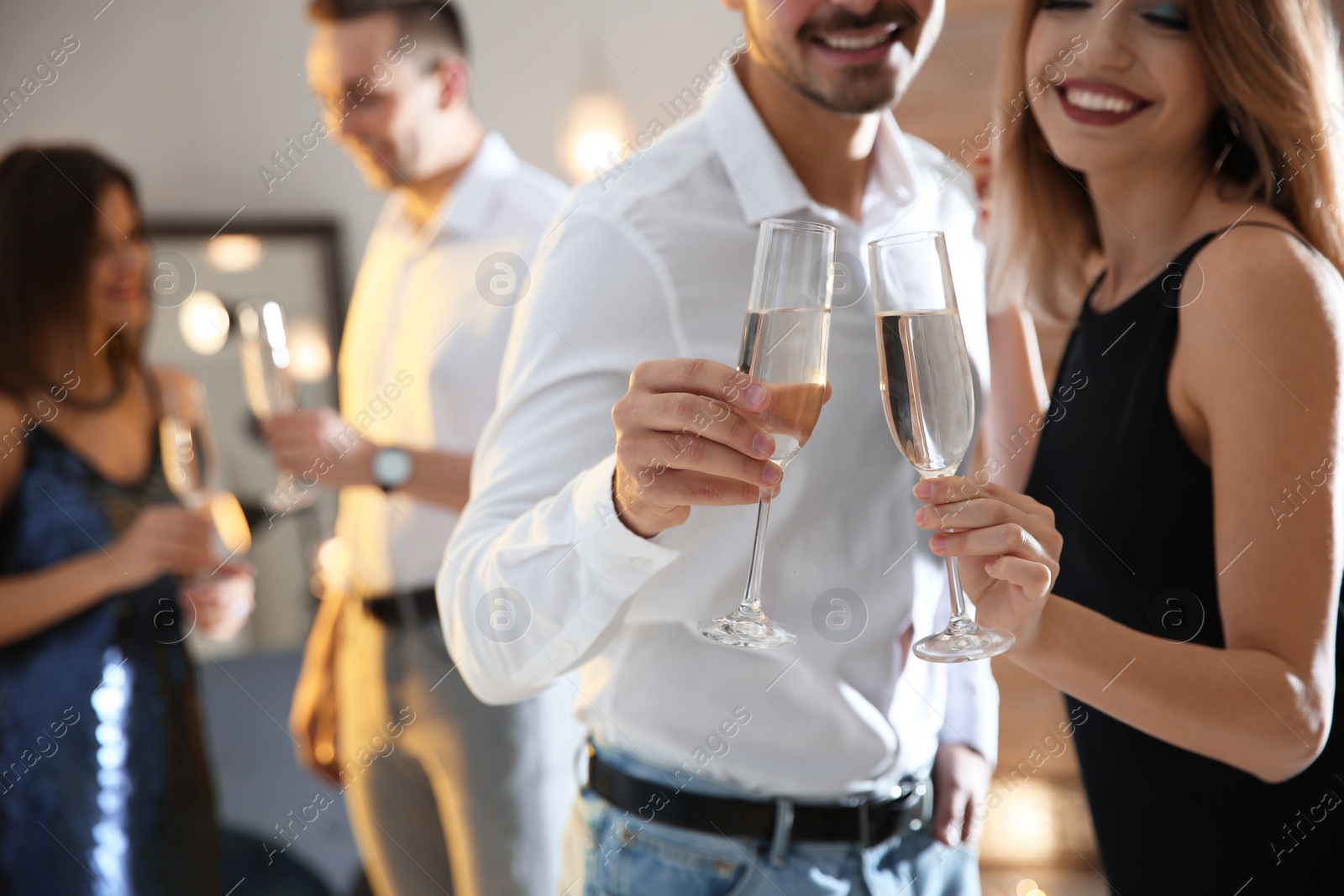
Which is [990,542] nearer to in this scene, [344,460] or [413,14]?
[344,460]

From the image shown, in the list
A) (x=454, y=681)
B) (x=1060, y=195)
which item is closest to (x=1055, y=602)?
(x=1060, y=195)

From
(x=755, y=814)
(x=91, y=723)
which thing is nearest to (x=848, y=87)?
(x=755, y=814)

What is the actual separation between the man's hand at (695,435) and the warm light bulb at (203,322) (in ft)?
8.38

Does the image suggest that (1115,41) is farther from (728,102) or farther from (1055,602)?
(1055,602)

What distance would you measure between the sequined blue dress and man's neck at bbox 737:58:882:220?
1.48 metres

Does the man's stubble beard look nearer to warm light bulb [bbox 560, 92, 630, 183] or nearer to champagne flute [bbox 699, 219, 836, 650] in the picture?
champagne flute [bbox 699, 219, 836, 650]

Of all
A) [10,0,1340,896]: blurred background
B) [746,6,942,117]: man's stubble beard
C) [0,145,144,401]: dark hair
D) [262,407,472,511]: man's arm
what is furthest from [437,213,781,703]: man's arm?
[10,0,1340,896]: blurred background

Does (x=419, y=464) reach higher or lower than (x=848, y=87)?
lower

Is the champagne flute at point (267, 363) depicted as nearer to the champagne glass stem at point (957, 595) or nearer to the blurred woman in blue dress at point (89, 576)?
the blurred woman in blue dress at point (89, 576)

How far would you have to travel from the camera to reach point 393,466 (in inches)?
68.0

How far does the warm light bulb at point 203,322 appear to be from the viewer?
113 inches

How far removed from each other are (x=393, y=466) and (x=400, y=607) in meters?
0.34

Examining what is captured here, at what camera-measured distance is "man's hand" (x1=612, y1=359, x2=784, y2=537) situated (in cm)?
67

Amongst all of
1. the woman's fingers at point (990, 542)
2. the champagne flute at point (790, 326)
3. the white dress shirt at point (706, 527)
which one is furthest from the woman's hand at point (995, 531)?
the white dress shirt at point (706, 527)
